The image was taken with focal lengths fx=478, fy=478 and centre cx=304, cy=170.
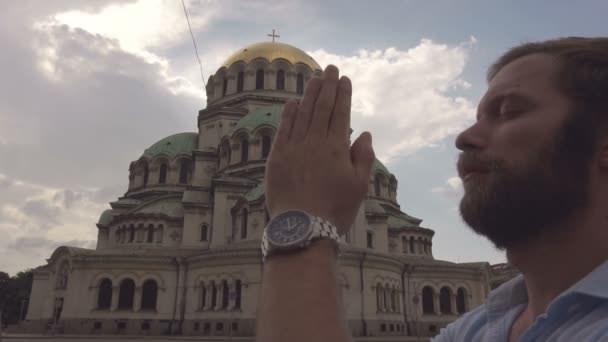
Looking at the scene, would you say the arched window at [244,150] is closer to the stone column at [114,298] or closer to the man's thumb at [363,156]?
the stone column at [114,298]

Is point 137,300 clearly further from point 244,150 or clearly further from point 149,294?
point 244,150

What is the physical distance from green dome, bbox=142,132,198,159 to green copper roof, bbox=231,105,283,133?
6875mm

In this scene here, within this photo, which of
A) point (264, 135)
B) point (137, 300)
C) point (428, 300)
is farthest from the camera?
point (264, 135)

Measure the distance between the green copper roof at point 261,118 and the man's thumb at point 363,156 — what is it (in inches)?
1138

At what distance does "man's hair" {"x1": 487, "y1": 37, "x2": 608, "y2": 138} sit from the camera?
166 centimetres

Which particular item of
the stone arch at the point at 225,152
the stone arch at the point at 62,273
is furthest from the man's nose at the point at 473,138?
the stone arch at the point at 225,152

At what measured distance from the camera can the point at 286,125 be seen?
1755 mm

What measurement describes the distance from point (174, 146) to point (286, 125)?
121ft

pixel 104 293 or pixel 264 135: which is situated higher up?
pixel 264 135

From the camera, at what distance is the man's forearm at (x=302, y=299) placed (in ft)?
4.22

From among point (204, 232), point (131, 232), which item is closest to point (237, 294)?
point (204, 232)

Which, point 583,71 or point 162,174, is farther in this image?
point 162,174

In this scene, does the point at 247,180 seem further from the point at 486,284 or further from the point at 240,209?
the point at 486,284

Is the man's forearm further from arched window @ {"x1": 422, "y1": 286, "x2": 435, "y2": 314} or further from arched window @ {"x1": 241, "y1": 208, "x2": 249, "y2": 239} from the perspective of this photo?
arched window @ {"x1": 422, "y1": 286, "x2": 435, "y2": 314}
